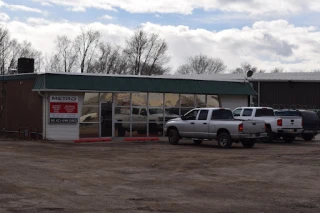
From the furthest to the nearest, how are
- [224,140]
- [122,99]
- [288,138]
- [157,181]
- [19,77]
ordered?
[122,99] → [19,77] → [288,138] → [224,140] → [157,181]

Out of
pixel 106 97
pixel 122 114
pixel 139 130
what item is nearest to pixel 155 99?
pixel 139 130

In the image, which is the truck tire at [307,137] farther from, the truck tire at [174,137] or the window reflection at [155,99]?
the truck tire at [174,137]

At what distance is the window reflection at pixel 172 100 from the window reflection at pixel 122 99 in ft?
8.86

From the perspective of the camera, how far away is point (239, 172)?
1569 centimetres

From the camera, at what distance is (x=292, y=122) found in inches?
1126

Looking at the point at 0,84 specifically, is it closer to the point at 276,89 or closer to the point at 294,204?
the point at 294,204

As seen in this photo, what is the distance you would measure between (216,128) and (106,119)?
7.37 meters

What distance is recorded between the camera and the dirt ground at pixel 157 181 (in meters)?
10.4

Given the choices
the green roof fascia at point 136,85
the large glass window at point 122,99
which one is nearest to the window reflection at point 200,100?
the green roof fascia at point 136,85

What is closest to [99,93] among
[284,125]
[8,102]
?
[8,102]

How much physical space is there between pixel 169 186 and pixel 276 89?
41529 millimetres

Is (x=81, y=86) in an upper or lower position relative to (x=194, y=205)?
upper

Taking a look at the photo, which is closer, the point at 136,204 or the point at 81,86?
the point at 136,204

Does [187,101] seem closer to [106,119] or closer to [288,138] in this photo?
[106,119]
